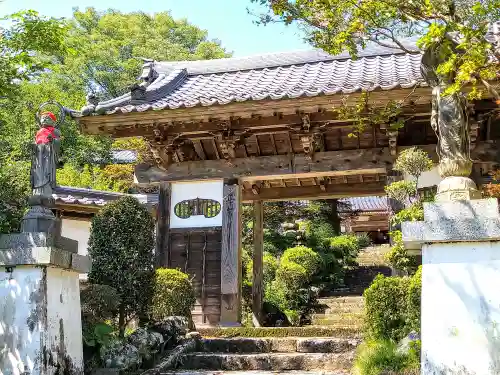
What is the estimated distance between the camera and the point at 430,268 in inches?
180

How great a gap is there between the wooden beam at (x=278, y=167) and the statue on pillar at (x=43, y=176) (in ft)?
11.7

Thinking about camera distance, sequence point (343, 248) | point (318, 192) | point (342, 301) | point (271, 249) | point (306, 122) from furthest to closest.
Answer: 1. point (343, 248)
2. point (271, 249)
3. point (342, 301)
4. point (318, 192)
5. point (306, 122)

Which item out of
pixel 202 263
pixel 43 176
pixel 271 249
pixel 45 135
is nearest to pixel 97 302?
pixel 43 176

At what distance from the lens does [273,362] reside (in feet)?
22.2

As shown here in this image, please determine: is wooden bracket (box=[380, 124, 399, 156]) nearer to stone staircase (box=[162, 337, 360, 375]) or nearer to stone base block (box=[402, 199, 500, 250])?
stone staircase (box=[162, 337, 360, 375])

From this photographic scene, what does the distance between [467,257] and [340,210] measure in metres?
21.1

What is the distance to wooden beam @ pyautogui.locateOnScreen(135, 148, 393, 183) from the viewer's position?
940 cm

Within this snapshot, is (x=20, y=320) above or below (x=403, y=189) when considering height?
below

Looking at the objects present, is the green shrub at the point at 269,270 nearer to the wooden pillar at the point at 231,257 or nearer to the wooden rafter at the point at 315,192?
the wooden rafter at the point at 315,192

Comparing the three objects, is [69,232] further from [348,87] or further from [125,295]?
[348,87]

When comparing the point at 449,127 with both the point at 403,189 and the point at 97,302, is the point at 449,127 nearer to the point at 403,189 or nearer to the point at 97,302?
the point at 403,189

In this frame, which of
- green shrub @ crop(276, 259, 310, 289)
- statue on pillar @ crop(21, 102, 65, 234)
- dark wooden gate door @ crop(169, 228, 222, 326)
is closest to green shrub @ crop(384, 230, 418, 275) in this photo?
dark wooden gate door @ crop(169, 228, 222, 326)

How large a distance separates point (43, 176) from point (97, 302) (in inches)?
65.9

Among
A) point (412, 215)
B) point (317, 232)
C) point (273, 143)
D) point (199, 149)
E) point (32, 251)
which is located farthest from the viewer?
point (317, 232)
